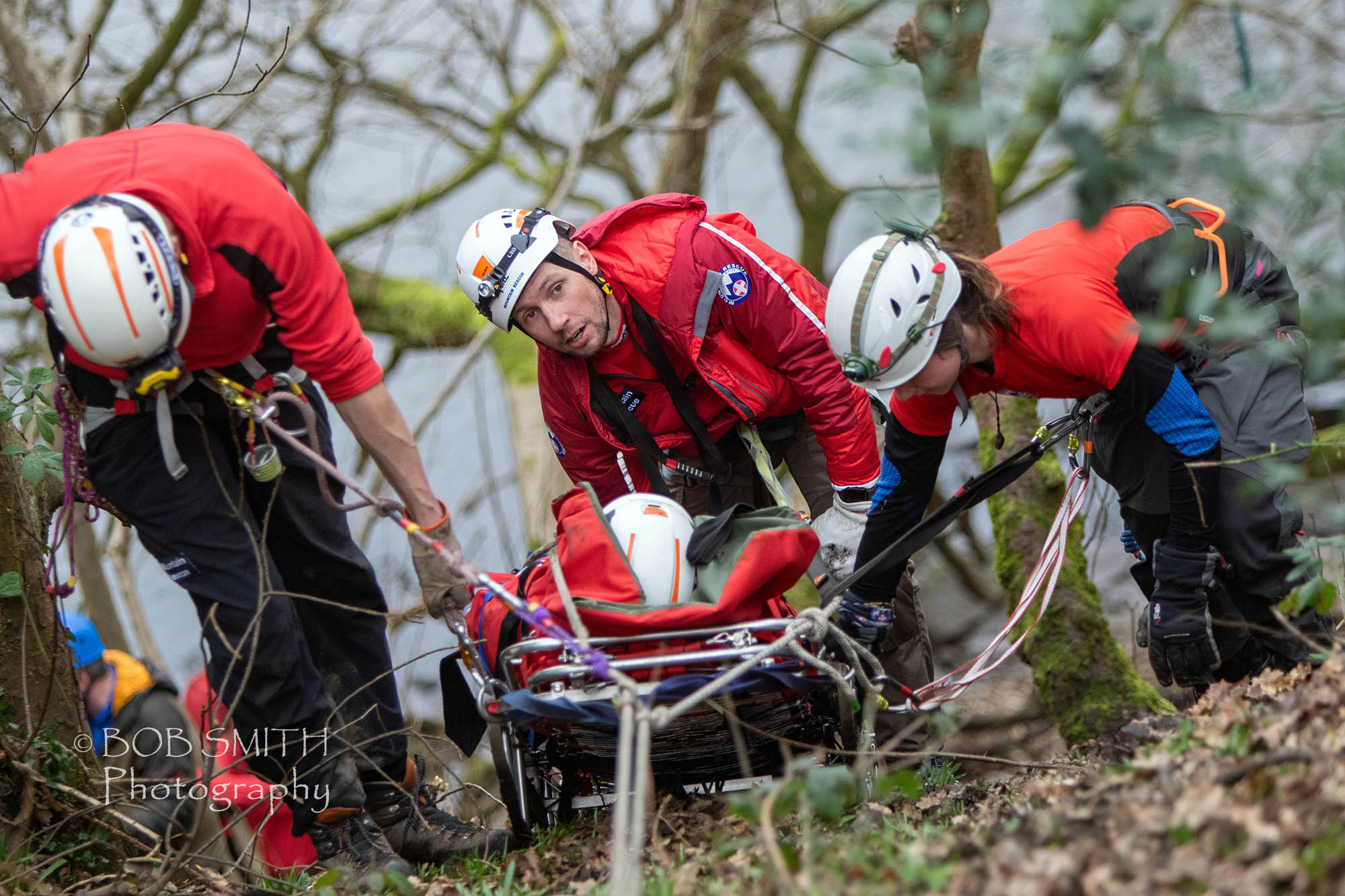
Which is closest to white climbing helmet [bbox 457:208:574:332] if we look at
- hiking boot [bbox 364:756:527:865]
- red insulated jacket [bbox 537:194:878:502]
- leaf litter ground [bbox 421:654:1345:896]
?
red insulated jacket [bbox 537:194:878:502]

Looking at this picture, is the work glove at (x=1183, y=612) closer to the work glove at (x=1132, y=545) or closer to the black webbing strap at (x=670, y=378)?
the work glove at (x=1132, y=545)

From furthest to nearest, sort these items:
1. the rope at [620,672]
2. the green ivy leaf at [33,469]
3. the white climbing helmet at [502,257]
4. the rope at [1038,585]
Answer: the white climbing helmet at [502,257] < the rope at [1038,585] < the green ivy leaf at [33,469] < the rope at [620,672]

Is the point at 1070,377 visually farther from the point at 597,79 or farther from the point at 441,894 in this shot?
the point at 597,79

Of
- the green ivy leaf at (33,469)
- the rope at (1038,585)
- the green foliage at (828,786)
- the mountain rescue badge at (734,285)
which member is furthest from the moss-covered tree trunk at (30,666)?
the rope at (1038,585)

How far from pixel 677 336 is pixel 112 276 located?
183cm

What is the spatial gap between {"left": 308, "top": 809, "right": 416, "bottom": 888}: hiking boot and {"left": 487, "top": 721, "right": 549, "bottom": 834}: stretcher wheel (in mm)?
479

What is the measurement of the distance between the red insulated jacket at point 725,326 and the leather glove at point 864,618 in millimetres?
Result: 433

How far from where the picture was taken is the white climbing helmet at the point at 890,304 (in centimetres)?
313

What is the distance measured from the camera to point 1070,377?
130 inches

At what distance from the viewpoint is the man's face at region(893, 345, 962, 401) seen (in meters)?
3.24

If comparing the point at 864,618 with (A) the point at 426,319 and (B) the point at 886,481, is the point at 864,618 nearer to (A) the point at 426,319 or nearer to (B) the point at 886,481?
(B) the point at 886,481

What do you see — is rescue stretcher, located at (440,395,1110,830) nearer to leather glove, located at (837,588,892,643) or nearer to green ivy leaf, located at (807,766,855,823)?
leather glove, located at (837,588,892,643)

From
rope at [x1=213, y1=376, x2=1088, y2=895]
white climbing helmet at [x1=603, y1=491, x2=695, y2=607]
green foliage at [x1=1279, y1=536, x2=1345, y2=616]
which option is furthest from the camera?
white climbing helmet at [x1=603, y1=491, x2=695, y2=607]

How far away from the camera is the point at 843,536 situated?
396 cm
